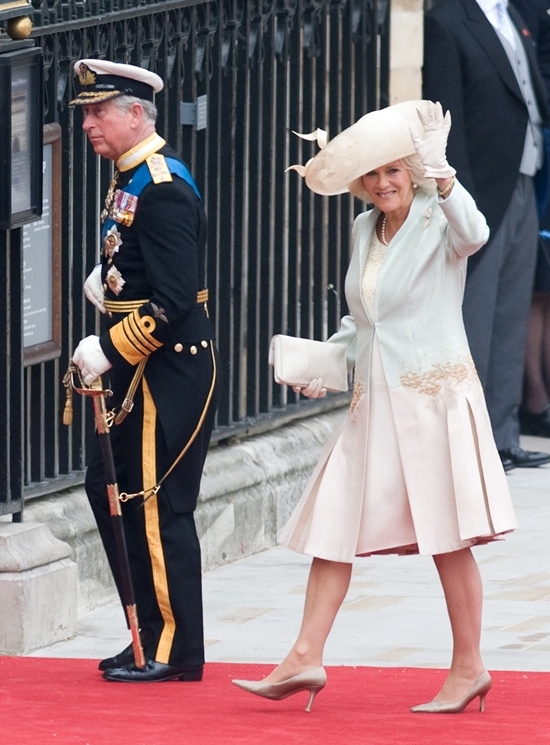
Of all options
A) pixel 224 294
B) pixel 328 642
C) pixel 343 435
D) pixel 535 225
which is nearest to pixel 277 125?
pixel 224 294

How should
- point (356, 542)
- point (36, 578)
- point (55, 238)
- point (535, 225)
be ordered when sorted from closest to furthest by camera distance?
point (356, 542) < point (36, 578) < point (55, 238) < point (535, 225)

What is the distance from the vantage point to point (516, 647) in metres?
7.18

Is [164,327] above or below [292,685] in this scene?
above

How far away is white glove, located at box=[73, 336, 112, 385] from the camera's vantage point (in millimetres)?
6402

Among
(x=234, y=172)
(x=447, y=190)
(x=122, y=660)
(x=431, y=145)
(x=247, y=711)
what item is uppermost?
(x=431, y=145)

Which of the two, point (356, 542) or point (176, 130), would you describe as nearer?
point (356, 542)

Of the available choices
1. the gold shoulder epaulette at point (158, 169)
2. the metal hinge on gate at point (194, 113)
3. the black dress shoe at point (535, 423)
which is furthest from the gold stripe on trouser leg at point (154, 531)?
the black dress shoe at point (535, 423)

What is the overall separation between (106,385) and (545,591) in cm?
169

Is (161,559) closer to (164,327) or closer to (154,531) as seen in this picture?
(154,531)

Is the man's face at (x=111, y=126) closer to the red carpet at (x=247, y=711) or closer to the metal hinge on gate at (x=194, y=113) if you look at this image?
the red carpet at (x=247, y=711)

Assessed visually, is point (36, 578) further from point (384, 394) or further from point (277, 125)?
point (277, 125)

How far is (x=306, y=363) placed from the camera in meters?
6.20

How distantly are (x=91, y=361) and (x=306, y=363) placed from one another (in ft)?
2.04

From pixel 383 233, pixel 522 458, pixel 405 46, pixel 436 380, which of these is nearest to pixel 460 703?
pixel 436 380
